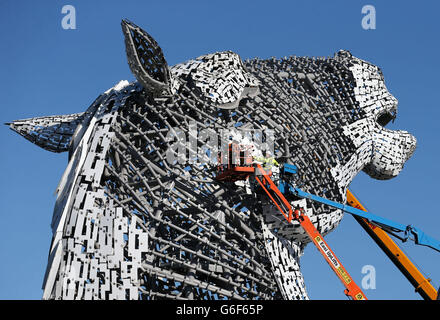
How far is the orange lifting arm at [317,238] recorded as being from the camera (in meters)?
18.1

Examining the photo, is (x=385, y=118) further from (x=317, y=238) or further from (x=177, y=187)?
(x=177, y=187)

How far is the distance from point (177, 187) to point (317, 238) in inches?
152

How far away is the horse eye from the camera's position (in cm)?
2286

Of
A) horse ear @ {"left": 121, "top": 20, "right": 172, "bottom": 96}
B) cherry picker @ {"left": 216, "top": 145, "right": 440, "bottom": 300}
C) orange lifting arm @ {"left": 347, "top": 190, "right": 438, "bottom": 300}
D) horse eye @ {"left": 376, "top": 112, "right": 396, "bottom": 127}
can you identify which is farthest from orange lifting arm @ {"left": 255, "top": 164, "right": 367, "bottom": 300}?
orange lifting arm @ {"left": 347, "top": 190, "right": 438, "bottom": 300}

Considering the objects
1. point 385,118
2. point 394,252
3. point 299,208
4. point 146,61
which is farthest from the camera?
point 394,252

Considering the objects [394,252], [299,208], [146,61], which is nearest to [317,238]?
[299,208]

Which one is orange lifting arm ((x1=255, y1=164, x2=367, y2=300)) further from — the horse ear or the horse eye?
the horse eye

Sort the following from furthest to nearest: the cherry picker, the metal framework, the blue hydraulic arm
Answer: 1. the blue hydraulic arm
2. the cherry picker
3. the metal framework

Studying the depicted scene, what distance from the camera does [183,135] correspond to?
698 inches

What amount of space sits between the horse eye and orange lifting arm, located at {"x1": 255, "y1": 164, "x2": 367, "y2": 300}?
580 cm

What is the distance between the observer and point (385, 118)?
2331 cm
